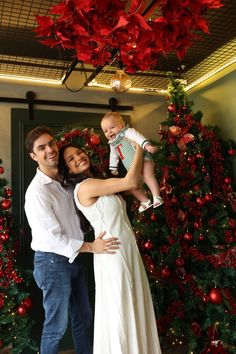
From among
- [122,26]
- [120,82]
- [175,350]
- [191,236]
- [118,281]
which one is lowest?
[175,350]

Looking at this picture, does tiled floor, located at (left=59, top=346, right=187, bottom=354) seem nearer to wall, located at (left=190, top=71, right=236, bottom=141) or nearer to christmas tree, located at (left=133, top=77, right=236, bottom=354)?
christmas tree, located at (left=133, top=77, right=236, bottom=354)

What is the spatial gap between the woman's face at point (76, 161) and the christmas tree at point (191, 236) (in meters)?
0.90

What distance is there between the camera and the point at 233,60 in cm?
282

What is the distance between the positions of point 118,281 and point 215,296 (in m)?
1.09

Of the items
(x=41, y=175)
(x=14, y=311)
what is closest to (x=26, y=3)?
(x=41, y=175)

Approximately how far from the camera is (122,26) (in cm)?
106

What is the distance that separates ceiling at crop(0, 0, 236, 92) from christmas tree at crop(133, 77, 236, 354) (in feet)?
0.91

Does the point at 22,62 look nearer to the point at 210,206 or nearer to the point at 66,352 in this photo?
the point at 210,206

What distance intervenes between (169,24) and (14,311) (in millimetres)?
2147

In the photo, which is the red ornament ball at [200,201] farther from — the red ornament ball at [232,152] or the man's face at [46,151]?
the man's face at [46,151]

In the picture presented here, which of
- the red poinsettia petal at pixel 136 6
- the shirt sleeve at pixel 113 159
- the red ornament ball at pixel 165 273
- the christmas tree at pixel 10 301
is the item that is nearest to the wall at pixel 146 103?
the christmas tree at pixel 10 301

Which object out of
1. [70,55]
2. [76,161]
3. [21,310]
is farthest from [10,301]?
[70,55]

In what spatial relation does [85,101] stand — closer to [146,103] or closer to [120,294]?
[146,103]

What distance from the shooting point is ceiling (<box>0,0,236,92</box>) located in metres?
2.13
